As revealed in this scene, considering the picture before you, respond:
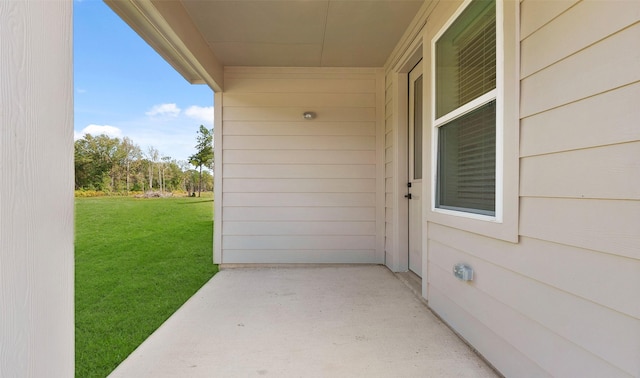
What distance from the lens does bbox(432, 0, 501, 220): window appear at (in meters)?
1.79

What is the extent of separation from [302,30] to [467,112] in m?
1.96

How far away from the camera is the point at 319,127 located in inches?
161

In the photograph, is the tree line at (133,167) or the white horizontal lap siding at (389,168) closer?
the white horizontal lap siding at (389,168)

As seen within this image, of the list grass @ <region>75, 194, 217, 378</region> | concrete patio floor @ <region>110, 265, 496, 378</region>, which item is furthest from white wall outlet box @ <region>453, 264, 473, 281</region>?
grass @ <region>75, 194, 217, 378</region>

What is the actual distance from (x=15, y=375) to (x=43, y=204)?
321mm

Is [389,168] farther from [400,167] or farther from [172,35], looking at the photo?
[172,35]

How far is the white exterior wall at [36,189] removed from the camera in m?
0.56

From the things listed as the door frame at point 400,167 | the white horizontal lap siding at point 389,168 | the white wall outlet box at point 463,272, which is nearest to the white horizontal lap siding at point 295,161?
the white horizontal lap siding at point 389,168

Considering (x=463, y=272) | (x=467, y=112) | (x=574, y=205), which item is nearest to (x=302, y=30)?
(x=467, y=112)

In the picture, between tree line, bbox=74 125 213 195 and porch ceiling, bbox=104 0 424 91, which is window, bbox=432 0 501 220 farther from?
tree line, bbox=74 125 213 195

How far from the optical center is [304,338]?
2107 millimetres

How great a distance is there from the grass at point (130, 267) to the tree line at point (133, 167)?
0.83 feet

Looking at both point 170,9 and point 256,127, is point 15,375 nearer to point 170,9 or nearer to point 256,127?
point 170,9

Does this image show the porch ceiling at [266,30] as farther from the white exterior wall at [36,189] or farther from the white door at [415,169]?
the white exterior wall at [36,189]
